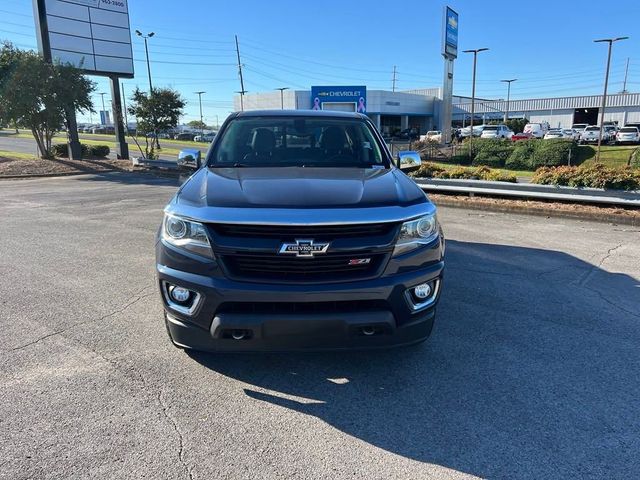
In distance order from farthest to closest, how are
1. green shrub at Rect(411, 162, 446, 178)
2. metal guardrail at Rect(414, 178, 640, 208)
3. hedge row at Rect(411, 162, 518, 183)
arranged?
green shrub at Rect(411, 162, 446, 178) → hedge row at Rect(411, 162, 518, 183) → metal guardrail at Rect(414, 178, 640, 208)

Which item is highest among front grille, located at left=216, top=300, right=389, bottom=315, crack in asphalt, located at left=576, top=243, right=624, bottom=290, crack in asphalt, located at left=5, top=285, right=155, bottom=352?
front grille, located at left=216, top=300, right=389, bottom=315

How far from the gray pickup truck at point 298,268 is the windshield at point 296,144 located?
1122 mm

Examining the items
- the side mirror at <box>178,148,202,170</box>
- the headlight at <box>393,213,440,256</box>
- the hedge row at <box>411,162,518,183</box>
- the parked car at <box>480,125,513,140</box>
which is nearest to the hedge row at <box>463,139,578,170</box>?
the hedge row at <box>411,162,518,183</box>

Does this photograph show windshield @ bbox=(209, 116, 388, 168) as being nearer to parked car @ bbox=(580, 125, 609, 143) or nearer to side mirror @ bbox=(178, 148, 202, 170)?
side mirror @ bbox=(178, 148, 202, 170)

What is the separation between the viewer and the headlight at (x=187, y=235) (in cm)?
287

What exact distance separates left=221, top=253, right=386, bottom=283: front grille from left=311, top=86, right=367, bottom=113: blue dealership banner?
1720cm

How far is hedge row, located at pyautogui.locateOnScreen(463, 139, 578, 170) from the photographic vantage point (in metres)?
19.2

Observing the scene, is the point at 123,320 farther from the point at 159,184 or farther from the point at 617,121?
the point at 617,121

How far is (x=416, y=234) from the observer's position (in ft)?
10.0

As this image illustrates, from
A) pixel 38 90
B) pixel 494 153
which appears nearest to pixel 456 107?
pixel 494 153

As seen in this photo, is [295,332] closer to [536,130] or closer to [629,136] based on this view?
[629,136]

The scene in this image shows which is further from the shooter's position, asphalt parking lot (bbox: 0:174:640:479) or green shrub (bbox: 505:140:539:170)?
green shrub (bbox: 505:140:539:170)

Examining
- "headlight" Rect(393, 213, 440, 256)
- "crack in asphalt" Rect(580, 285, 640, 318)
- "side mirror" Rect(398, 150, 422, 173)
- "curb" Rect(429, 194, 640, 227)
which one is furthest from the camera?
"curb" Rect(429, 194, 640, 227)

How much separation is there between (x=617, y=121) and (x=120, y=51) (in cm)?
6946
